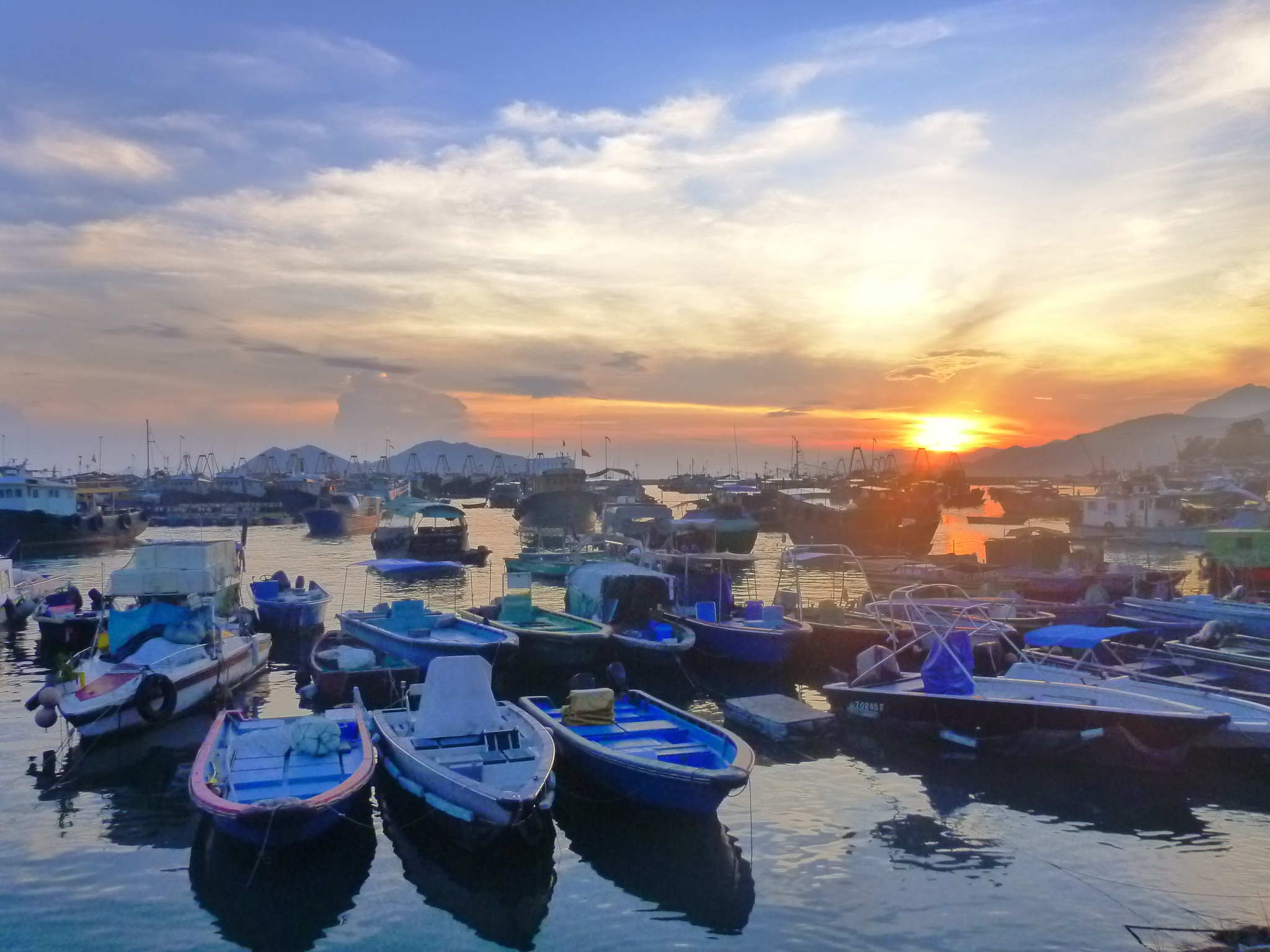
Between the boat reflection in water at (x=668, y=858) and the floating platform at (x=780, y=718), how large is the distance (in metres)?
5.33

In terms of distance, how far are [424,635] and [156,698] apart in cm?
779

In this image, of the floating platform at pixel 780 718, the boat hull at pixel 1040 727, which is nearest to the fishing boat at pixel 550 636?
the floating platform at pixel 780 718

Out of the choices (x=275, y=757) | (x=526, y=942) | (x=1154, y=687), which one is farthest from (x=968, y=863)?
(x=275, y=757)

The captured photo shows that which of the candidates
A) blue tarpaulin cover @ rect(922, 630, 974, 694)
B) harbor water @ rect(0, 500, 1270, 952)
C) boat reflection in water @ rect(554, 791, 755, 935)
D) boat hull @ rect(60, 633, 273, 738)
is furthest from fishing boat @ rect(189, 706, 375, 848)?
blue tarpaulin cover @ rect(922, 630, 974, 694)

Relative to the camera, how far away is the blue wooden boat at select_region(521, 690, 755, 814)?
13.6 m

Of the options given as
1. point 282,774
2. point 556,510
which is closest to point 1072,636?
point 282,774

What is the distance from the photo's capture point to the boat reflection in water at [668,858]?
40.0 ft

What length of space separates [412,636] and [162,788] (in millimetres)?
9639

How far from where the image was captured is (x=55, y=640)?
97.7ft

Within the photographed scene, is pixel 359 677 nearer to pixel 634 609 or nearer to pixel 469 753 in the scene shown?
pixel 469 753

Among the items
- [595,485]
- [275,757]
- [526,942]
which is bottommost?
[526,942]

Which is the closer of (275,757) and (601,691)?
(275,757)

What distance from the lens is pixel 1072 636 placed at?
22.2 metres

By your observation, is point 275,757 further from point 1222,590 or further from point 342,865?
point 1222,590
